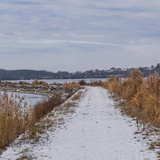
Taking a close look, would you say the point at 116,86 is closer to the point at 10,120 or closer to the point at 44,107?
the point at 44,107

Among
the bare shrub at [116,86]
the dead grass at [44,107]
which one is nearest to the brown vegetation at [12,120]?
the dead grass at [44,107]

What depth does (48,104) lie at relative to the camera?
2453cm

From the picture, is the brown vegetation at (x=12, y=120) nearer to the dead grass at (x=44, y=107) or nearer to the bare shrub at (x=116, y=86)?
the dead grass at (x=44, y=107)

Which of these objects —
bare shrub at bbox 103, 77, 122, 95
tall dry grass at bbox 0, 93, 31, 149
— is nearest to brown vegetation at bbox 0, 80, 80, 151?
tall dry grass at bbox 0, 93, 31, 149

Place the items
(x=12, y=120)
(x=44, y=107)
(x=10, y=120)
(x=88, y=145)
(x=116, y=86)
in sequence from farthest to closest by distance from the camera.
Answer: (x=116, y=86) < (x=44, y=107) < (x=12, y=120) < (x=10, y=120) < (x=88, y=145)

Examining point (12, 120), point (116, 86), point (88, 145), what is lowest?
point (88, 145)

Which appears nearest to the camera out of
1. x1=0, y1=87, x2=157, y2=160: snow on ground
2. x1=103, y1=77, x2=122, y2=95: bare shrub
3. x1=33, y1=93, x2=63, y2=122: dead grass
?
x1=0, y1=87, x2=157, y2=160: snow on ground

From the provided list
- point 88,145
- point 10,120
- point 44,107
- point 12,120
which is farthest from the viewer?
point 44,107

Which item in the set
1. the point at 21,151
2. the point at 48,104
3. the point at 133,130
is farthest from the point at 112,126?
the point at 48,104

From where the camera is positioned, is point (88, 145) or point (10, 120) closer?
point (88, 145)

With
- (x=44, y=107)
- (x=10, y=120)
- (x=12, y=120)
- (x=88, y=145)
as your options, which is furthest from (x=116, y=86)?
(x=88, y=145)

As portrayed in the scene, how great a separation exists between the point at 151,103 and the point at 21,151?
6.58 meters

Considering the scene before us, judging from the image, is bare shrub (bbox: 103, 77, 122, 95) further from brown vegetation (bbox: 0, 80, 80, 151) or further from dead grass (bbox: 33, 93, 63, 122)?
brown vegetation (bbox: 0, 80, 80, 151)

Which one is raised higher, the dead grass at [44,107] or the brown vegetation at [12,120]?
the brown vegetation at [12,120]
